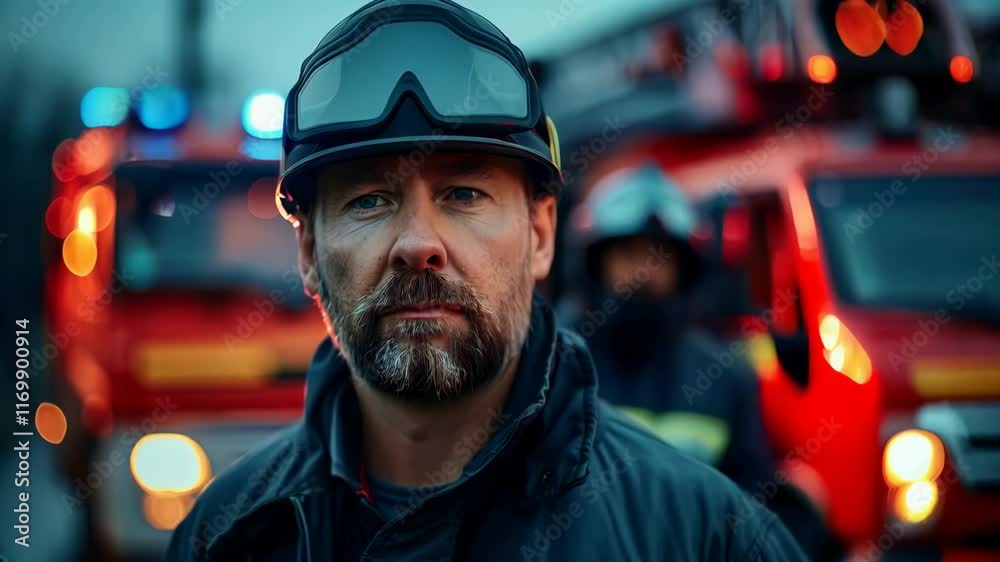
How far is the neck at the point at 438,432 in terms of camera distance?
1757 mm

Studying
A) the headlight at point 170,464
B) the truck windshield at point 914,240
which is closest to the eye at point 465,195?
the truck windshield at point 914,240

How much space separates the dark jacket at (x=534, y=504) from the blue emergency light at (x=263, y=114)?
123 inches

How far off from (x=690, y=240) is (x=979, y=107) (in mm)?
2593

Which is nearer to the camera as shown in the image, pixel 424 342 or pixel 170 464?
pixel 424 342

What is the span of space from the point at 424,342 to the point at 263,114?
3.41m

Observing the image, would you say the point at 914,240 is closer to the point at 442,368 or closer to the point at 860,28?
the point at 860,28

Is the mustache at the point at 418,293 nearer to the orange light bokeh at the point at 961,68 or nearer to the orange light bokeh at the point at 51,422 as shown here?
the orange light bokeh at the point at 51,422

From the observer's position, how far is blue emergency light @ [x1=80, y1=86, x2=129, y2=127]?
4867 mm

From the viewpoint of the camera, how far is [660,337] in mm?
3926

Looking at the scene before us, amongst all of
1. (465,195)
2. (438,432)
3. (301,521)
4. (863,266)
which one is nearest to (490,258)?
(465,195)

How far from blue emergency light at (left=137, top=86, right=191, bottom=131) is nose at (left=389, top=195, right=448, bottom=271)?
357 centimetres

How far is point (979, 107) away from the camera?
568cm

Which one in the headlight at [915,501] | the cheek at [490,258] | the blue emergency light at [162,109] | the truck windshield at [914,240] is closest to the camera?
the cheek at [490,258]

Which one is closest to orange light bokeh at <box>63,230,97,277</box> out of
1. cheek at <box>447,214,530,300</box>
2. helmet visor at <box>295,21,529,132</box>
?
helmet visor at <box>295,21,529,132</box>
